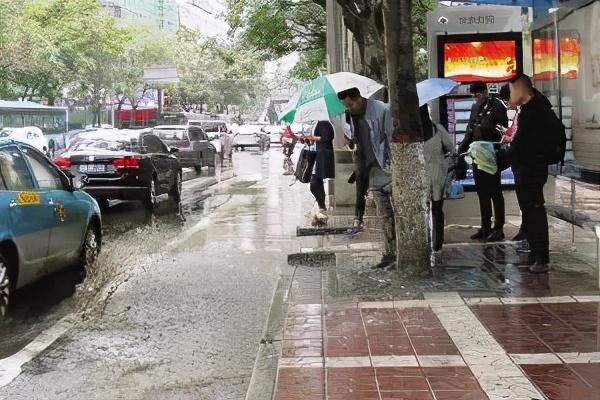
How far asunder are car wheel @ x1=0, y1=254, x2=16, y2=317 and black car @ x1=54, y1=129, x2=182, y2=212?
6580 millimetres

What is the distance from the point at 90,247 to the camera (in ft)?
27.6

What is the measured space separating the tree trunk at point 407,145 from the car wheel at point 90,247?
367 centimetres

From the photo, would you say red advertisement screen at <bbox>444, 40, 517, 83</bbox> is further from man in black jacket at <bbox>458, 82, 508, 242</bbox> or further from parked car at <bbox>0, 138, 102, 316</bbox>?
parked car at <bbox>0, 138, 102, 316</bbox>

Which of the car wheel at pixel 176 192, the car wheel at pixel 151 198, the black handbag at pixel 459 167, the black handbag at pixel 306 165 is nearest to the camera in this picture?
the black handbag at pixel 459 167

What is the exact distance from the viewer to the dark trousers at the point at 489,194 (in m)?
8.62

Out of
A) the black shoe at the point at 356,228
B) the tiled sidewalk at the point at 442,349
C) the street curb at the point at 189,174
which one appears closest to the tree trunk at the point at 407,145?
the tiled sidewalk at the point at 442,349

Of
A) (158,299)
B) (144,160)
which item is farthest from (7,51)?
(158,299)

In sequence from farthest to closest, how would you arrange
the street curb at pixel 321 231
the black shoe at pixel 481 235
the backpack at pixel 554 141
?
the street curb at pixel 321 231 < the black shoe at pixel 481 235 < the backpack at pixel 554 141

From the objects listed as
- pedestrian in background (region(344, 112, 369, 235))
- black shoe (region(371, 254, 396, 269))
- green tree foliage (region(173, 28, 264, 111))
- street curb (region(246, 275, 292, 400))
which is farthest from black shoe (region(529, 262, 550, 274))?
green tree foliage (region(173, 28, 264, 111))

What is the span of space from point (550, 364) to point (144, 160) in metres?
10.6

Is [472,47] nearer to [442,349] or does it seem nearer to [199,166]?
[442,349]

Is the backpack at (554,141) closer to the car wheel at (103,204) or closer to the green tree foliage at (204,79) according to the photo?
the car wheel at (103,204)

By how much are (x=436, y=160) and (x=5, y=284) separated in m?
4.40

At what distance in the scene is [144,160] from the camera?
13.9m
